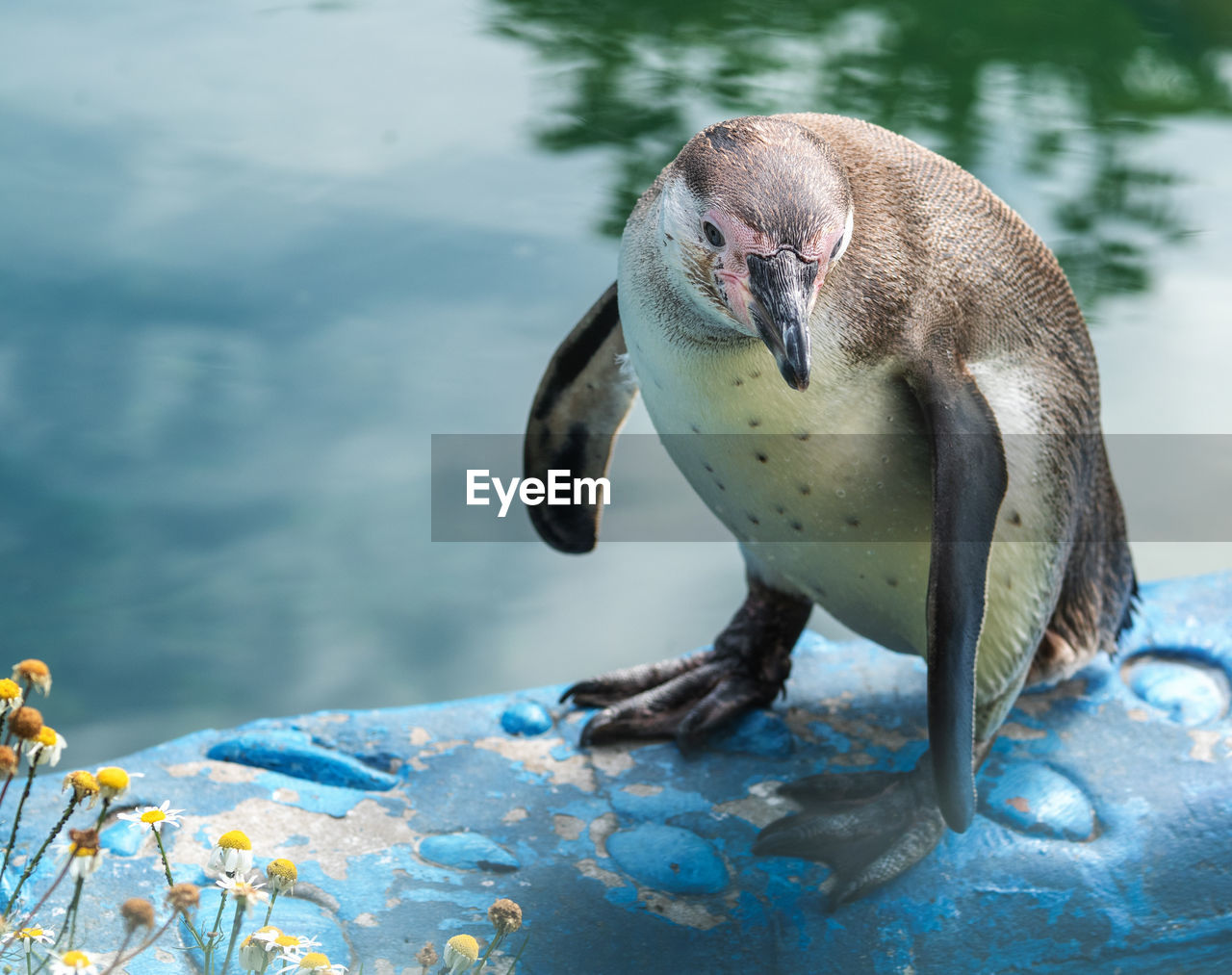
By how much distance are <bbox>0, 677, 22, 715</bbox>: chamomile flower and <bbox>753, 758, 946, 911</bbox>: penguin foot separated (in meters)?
0.93

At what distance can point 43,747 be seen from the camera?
3.67 feet

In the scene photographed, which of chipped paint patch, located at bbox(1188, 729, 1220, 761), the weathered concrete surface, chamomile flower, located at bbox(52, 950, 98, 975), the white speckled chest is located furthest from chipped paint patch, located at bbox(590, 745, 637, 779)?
chamomile flower, located at bbox(52, 950, 98, 975)

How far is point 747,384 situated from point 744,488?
167mm

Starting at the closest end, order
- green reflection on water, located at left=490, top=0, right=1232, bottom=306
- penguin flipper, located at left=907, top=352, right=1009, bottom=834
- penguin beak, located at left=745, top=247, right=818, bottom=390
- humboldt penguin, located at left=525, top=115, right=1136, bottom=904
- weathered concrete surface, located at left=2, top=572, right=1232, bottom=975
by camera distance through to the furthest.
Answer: penguin beak, located at left=745, top=247, right=818, bottom=390 < humboldt penguin, located at left=525, top=115, right=1136, bottom=904 < penguin flipper, located at left=907, top=352, right=1009, bottom=834 < weathered concrete surface, located at left=2, top=572, right=1232, bottom=975 < green reflection on water, located at left=490, top=0, right=1232, bottom=306

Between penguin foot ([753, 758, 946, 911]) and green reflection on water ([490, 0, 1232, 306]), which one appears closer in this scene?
penguin foot ([753, 758, 946, 911])

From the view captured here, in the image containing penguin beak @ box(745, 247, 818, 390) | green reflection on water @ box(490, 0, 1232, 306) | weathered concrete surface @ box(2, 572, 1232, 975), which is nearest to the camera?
penguin beak @ box(745, 247, 818, 390)

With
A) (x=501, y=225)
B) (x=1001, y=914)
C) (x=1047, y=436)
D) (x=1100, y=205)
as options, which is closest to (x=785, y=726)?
(x=1001, y=914)

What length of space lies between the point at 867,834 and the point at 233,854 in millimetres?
897

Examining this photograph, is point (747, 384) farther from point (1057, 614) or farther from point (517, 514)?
point (517, 514)

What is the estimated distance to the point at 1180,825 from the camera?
5.97 feet

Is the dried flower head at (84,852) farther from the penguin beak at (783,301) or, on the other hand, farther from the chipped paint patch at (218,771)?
the chipped paint patch at (218,771)

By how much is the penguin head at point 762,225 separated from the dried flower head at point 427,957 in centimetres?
66

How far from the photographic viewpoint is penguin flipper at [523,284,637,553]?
1.86 metres

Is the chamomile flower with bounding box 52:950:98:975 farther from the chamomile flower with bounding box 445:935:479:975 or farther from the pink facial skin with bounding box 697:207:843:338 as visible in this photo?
the pink facial skin with bounding box 697:207:843:338
